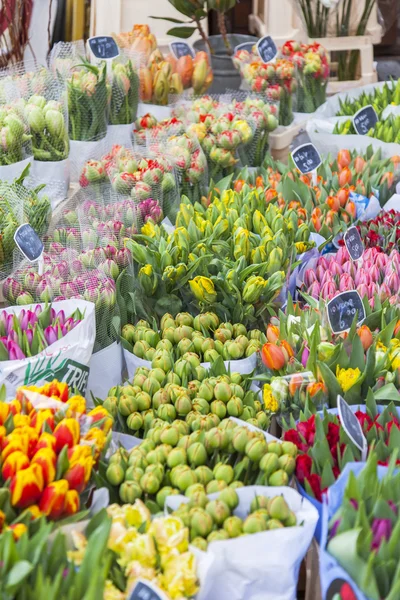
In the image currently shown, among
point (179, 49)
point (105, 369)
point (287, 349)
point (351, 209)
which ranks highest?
point (179, 49)

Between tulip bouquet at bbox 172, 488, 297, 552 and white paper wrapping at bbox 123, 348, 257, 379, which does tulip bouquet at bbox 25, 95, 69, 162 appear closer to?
white paper wrapping at bbox 123, 348, 257, 379

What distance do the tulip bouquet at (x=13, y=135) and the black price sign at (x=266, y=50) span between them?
1228 mm

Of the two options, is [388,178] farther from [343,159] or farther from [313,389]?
[313,389]

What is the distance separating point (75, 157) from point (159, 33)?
1618mm

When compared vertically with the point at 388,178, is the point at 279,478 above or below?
below

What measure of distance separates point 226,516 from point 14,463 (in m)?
0.29

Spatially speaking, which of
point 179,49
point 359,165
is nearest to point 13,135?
point 359,165

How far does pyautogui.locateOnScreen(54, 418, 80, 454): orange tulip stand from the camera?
1.05 m

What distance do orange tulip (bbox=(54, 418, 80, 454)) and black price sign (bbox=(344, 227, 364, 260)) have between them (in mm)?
971

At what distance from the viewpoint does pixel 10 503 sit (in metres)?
0.97

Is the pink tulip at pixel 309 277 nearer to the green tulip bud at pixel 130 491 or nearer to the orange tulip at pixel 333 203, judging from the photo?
the orange tulip at pixel 333 203

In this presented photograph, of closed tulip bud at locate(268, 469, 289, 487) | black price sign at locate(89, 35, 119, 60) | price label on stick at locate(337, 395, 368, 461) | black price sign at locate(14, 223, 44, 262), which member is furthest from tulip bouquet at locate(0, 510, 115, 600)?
black price sign at locate(89, 35, 119, 60)

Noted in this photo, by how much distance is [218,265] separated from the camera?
1746mm

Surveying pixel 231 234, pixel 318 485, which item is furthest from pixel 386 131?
pixel 318 485
